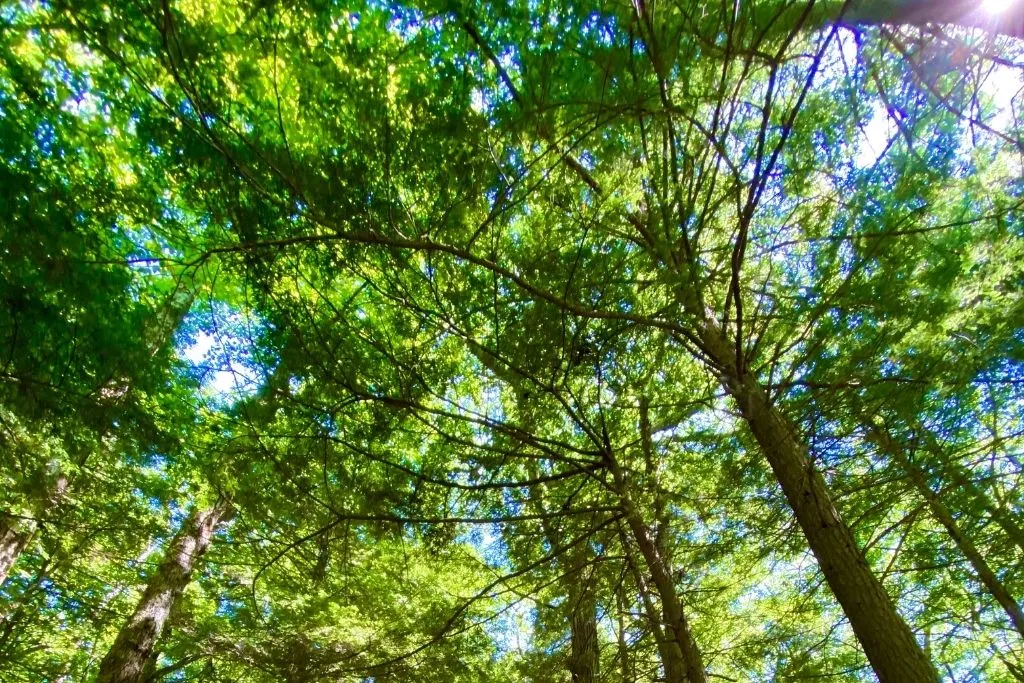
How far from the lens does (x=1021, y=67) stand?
215cm

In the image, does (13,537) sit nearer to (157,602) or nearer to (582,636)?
(157,602)

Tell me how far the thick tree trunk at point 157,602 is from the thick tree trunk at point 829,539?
395cm

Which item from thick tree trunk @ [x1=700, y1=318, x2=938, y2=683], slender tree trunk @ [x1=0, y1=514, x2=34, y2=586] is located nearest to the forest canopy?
thick tree trunk @ [x1=700, y1=318, x2=938, y2=683]

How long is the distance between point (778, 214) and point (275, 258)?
2.63 meters

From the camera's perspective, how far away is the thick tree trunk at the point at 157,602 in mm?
4492

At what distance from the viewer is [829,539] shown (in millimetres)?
2217

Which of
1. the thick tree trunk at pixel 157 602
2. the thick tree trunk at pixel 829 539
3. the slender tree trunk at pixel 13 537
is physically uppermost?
the slender tree trunk at pixel 13 537

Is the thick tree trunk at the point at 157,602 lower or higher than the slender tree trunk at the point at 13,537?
lower

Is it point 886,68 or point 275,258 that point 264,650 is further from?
point 886,68

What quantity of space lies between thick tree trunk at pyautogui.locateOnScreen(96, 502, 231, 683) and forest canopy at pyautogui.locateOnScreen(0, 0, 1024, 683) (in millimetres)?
1282

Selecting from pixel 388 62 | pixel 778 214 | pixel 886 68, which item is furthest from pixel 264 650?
pixel 886 68

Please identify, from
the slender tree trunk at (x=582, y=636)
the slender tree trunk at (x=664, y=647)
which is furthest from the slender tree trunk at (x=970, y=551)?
the slender tree trunk at (x=582, y=636)

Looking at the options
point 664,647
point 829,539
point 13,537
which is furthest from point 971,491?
point 13,537

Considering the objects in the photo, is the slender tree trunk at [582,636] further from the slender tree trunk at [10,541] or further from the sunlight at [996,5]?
the slender tree trunk at [10,541]
